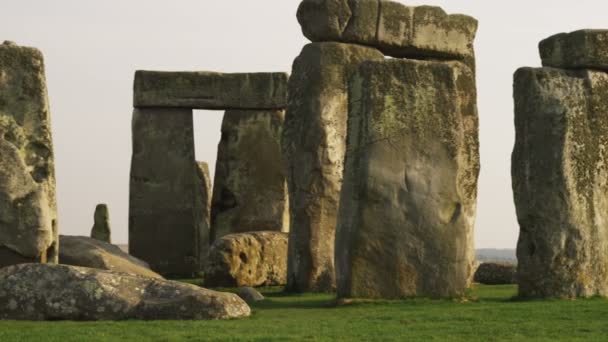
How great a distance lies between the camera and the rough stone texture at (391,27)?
57.0ft

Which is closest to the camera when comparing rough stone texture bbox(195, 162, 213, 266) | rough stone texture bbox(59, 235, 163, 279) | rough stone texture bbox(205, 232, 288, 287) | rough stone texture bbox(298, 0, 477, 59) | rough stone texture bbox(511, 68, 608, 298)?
rough stone texture bbox(511, 68, 608, 298)

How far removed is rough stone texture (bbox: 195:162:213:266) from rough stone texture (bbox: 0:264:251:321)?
11.6 m

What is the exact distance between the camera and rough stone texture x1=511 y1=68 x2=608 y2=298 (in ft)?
46.0

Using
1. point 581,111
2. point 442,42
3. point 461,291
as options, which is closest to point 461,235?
point 461,291

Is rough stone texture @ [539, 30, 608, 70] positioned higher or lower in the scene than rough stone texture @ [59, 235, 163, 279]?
higher

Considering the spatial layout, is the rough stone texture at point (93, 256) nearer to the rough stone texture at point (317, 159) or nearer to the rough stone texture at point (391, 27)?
the rough stone texture at point (317, 159)

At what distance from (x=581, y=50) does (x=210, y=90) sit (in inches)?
423

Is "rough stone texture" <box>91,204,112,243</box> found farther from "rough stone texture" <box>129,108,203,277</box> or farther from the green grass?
the green grass

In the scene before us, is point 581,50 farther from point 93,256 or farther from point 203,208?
point 203,208

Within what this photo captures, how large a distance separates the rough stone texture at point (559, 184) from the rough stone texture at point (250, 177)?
10.4 metres

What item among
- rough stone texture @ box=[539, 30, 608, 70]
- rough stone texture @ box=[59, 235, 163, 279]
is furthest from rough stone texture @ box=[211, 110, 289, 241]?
rough stone texture @ box=[539, 30, 608, 70]

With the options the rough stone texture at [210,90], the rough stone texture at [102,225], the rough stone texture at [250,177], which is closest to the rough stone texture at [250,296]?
the rough stone texture at [250,177]

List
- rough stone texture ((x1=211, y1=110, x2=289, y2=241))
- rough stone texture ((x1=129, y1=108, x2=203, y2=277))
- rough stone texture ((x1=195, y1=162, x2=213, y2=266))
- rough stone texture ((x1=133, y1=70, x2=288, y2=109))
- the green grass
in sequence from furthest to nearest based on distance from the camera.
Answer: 1. rough stone texture ((x1=195, y1=162, x2=213, y2=266))
2. rough stone texture ((x1=211, y1=110, x2=289, y2=241))
3. rough stone texture ((x1=129, y1=108, x2=203, y2=277))
4. rough stone texture ((x1=133, y1=70, x2=288, y2=109))
5. the green grass

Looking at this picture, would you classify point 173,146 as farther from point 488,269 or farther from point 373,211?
point 373,211
